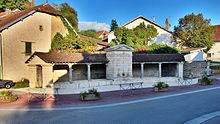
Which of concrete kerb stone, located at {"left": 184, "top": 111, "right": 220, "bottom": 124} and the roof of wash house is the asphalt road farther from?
the roof of wash house

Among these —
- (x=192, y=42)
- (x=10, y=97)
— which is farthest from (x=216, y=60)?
(x=10, y=97)

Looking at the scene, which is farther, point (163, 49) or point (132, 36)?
point (132, 36)

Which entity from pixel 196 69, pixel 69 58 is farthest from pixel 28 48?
pixel 196 69

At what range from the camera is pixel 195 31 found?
33.2 meters

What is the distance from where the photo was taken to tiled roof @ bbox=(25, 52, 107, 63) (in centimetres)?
1727

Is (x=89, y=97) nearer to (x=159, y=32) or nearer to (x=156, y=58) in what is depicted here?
(x=156, y=58)

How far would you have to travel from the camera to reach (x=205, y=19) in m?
33.4

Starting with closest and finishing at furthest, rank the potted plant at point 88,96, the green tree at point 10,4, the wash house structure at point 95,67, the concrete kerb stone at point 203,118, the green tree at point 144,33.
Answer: the concrete kerb stone at point 203,118, the potted plant at point 88,96, the wash house structure at point 95,67, the green tree at point 144,33, the green tree at point 10,4

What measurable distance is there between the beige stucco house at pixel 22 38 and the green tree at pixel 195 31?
25.8 meters

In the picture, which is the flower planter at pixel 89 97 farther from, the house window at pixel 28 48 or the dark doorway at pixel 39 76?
the house window at pixel 28 48

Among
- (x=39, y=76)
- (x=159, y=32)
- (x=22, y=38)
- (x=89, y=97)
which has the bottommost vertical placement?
(x=89, y=97)

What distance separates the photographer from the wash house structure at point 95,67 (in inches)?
677

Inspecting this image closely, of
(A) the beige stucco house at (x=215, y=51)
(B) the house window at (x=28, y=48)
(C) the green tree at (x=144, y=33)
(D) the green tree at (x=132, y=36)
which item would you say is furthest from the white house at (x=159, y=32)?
(B) the house window at (x=28, y=48)

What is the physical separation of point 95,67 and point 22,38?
9781 millimetres
